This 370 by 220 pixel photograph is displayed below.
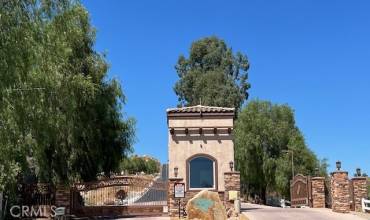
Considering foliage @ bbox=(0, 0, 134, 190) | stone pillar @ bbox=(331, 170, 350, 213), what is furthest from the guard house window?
stone pillar @ bbox=(331, 170, 350, 213)

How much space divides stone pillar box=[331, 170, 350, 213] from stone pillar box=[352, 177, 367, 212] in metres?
0.52

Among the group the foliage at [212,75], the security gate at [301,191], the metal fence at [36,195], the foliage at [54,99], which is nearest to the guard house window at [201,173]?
the foliage at [54,99]

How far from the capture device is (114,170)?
2917 centimetres

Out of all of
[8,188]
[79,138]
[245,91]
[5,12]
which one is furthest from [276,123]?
[5,12]

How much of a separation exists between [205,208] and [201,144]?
601 cm

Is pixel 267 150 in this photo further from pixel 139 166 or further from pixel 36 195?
pixel 139 166

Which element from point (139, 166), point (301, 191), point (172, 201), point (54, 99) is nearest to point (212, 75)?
point (301, 191)

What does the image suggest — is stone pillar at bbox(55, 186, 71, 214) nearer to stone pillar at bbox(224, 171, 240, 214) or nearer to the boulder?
the boulder

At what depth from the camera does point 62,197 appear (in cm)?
2395

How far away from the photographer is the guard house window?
2572cm

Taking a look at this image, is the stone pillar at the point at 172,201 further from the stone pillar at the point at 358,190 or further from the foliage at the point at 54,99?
the stone pillar at the point at 358,190

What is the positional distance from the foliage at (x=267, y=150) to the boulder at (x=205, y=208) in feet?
76.5

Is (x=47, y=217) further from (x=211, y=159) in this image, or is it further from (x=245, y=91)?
(x=245, y=91)

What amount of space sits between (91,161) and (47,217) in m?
4.01
